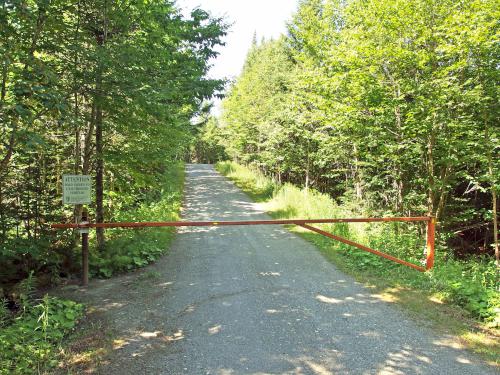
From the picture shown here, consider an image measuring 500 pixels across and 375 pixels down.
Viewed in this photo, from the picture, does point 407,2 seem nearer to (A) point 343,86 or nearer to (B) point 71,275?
(A) point 343,86

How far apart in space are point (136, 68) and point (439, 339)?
6.39 m

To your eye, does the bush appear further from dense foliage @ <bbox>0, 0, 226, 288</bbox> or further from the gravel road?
dense foliage @ <bbox>0, 0, 226, 288</bbox>

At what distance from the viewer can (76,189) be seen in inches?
232

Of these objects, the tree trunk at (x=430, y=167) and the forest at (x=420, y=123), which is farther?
the tree trunk at (x=430, y=167)

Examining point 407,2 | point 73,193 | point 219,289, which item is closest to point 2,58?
point 73,193

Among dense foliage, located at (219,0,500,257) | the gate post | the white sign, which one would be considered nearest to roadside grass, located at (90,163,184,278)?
the white sign

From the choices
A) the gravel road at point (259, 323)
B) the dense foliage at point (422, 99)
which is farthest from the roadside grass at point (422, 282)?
the dense foliage at point (422, 99)

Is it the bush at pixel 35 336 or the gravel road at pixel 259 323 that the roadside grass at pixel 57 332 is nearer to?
the bush at pixel 35 336

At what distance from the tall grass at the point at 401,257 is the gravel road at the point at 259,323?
763 millimetres

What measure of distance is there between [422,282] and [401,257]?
5.88 feet

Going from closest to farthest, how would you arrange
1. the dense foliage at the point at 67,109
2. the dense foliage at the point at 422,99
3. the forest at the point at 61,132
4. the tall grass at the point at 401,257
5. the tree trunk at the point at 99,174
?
the forest at the point at 61,132 → the dense foliage at the point at 67,109 → the tall grass at the point at 401,257 → the tree trunk at the point at 99,174 → the dense foliage at the point at 422,99

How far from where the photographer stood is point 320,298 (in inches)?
216

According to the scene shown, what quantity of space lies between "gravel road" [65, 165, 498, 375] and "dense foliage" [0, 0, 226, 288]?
5.02 ft

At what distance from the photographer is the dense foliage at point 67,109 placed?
4.35 m
